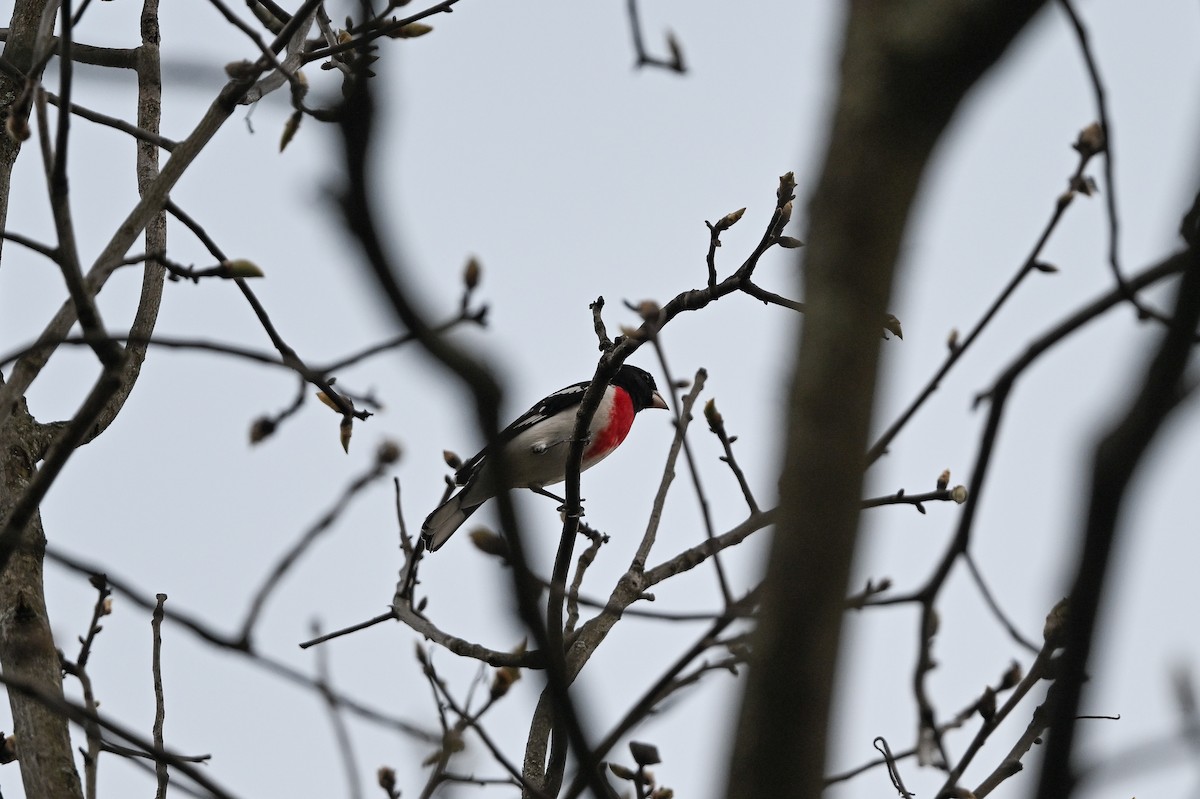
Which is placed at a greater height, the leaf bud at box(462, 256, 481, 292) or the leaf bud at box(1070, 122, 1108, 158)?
the leaf bud at box(1070, 122, 1108, 158)

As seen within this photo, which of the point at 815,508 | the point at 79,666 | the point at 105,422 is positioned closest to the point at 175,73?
the point at 105,422

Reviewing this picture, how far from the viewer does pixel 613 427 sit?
7.79 meters

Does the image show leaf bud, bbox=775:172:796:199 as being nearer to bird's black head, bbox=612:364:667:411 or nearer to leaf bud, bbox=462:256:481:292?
leaf bud, bbox=462:256:481:292

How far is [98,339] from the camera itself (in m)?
2.22

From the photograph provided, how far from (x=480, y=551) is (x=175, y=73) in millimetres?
2099

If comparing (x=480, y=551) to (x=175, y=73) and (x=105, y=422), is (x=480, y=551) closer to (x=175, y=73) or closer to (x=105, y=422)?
(x=105, y=422)

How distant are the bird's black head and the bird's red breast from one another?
0.50ft

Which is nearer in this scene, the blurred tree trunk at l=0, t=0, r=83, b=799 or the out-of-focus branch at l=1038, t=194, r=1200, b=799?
the out-of-focus branch at l=1038, t=194, r=1200, b=799

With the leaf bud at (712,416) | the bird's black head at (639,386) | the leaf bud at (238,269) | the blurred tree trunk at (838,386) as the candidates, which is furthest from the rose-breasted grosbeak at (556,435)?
the blurred tree trunk at (838,386)

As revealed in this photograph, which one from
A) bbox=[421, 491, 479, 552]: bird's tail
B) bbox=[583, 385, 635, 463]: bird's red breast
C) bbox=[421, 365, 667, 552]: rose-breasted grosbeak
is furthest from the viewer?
bbox=[583, 385, 635, 463]: bird's red breast

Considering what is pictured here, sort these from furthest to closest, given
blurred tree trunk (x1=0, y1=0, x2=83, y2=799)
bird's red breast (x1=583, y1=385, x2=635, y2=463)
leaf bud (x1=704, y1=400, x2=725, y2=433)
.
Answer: bird's red breast (x1=583, y1=385, x2=635, y2=463) < leaf bud (x1=704, y1=400, x2=725, y2=433) < blurred tree trunk (x1=0, y1=0, x2=83, y2=799)

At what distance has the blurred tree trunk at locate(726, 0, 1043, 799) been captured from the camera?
Result: 1.36 m

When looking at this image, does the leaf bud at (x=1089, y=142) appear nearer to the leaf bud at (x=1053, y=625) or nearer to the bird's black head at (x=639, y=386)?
the leaf bud at (x=1053, y=625)

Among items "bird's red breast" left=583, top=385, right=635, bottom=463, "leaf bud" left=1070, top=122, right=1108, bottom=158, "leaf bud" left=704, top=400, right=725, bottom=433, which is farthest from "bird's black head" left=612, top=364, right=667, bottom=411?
"leaf bud" left=1070, top=122, right=1108, bottom=158
